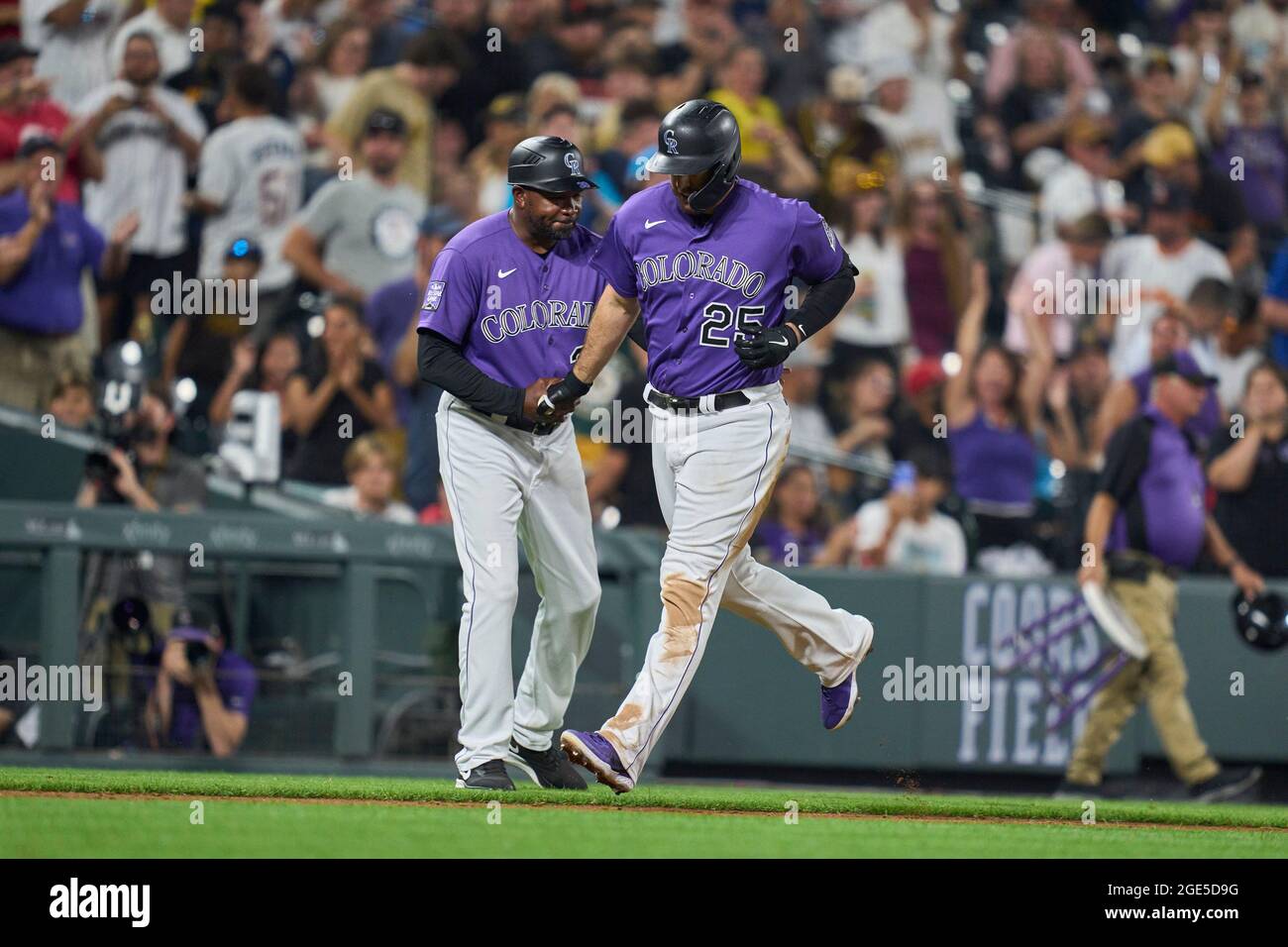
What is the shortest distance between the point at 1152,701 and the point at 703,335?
4.66 meters

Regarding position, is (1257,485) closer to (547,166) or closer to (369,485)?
(369,485)

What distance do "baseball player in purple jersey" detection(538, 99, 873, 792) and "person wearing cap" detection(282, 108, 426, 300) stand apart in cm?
481

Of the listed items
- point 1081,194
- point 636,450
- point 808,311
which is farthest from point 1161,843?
point 1081,194

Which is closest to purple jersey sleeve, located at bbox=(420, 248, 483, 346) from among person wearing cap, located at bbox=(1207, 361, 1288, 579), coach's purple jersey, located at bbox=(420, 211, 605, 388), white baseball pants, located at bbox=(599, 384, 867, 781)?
coach's purple jersey, located at bbox=(420, 211, 605, 388)

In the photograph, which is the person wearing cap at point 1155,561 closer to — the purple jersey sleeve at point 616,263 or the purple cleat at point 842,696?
the purple cleat at point 842,696

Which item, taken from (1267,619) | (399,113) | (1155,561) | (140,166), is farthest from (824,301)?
(140,166)

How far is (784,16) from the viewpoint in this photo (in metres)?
13.5

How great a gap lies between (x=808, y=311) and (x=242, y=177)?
574cm

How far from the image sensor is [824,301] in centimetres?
666

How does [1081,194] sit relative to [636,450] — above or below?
above

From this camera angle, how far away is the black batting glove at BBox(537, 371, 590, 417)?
22.0 ft

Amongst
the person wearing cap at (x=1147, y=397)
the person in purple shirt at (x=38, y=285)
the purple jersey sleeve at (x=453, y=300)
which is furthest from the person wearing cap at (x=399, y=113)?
the purple jersey sleeve at (x=453, y=300)

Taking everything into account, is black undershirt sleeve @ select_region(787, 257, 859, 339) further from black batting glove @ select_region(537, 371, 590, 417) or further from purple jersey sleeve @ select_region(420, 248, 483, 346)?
purple jersey sleeve @ select_region(420, 248, 483, 346)
